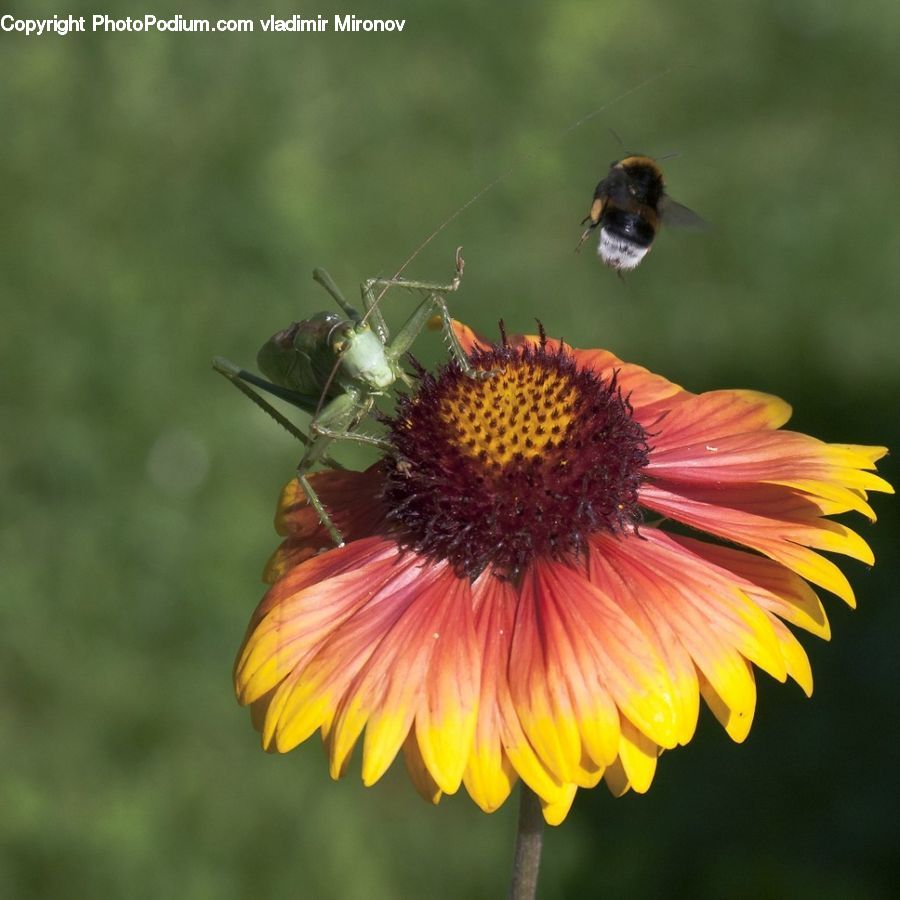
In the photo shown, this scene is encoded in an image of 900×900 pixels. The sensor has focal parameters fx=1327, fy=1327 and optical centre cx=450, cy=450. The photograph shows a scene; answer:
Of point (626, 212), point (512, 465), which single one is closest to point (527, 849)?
point (512, 465)

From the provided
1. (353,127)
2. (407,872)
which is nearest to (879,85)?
(353,127)

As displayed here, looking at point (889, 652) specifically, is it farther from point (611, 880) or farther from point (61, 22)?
point (61, 22)

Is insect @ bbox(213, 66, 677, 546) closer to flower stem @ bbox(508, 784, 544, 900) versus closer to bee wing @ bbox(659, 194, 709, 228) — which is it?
bee wing @ bbox(659, 194, 709, 228)

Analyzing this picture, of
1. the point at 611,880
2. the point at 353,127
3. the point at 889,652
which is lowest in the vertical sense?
the point at 611,880

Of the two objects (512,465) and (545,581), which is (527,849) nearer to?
(545,581)

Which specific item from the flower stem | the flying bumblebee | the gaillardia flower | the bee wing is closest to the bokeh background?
the bee wing

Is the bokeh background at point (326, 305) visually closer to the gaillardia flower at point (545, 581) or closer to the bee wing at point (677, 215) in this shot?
the bee wing at point (677, 215)
